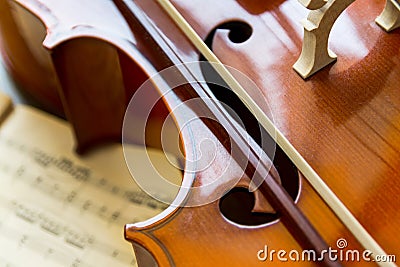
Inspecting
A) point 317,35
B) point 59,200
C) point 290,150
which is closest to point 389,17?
point 317,35

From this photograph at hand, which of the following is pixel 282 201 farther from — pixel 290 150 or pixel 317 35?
pixel 317 35

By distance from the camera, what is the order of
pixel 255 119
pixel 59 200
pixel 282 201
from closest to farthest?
pixel 282 201 < pixel 255 119 < pixel 59 200

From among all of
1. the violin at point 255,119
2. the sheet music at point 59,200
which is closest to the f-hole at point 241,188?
the violin at point 255,119

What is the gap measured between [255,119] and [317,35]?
0.43 ft

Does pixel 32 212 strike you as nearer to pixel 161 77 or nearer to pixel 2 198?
pixel 2 198

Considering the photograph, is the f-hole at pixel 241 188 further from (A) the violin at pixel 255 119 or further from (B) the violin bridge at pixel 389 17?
(B) the violin bridge at pixel 389 17

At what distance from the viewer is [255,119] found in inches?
30.2

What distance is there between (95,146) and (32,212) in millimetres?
164

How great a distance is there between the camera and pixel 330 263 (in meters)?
0.62

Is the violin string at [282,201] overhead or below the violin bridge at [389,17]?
below

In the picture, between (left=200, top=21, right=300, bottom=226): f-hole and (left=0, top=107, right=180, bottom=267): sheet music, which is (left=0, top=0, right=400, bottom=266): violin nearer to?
(left=200, top=21, right=300, bottom=226): f-hole

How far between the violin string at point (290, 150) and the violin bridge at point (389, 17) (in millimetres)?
224

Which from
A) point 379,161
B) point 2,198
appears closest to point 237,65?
point 379,161

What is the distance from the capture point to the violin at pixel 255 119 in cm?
66
